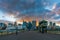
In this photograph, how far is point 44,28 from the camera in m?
87.2

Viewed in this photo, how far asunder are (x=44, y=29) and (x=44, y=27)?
1674 millimetres

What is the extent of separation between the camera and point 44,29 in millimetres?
88062

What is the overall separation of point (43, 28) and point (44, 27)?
86 centimetres

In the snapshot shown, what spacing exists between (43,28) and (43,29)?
2.97ft

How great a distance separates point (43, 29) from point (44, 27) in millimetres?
1510

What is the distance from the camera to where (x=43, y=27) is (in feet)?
286

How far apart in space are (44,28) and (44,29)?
1.10 m

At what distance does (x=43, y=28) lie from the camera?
87000mm

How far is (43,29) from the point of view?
87625 mm

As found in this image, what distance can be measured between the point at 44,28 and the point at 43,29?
96cm

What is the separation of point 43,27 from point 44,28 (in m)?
0.86

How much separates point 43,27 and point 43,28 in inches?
26.4

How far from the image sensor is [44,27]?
87000 millimetres
